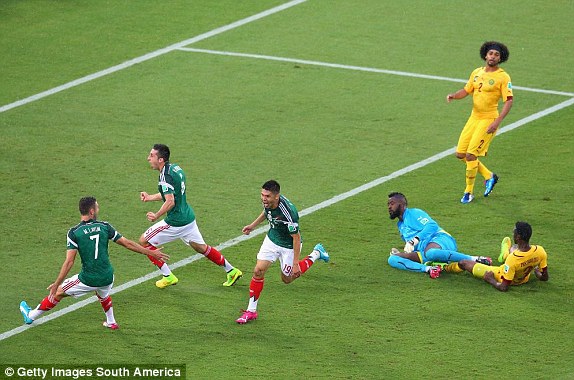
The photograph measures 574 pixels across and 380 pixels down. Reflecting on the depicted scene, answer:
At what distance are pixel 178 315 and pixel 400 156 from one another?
7099 millimetres

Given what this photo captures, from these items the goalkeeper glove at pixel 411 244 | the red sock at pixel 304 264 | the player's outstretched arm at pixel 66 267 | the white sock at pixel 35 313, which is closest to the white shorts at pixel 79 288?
the player's outstretched arm at pixel 66 267

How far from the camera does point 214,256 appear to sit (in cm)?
1698

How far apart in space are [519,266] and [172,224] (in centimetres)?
481

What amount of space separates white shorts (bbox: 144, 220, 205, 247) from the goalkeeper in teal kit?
2845mm

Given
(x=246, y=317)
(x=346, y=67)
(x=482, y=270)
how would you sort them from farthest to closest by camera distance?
(x=346, y=67)
(x=482, y=270)
(x=246, y=317)

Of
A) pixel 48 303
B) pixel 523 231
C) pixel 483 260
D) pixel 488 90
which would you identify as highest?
pixel 488 90

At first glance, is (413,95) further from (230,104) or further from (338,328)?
(338,328)

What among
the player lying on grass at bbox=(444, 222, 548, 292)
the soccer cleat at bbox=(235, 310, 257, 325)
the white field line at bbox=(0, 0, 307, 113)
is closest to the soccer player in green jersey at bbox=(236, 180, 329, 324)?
the soccer cleat at bbox=(235, 310, 257, 325)

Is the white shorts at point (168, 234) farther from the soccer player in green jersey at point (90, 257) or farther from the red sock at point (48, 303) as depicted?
the red sock at point (48, 303)

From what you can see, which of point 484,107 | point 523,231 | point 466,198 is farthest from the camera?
point 466,198

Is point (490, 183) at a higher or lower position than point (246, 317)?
higher

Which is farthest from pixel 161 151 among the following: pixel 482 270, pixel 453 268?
pixel 482 270

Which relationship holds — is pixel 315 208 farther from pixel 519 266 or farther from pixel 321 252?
pixel 519 266

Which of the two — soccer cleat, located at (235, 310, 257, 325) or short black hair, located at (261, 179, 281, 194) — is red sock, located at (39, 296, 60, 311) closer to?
soccer cleat, located at (235, 310, 257, 325)
